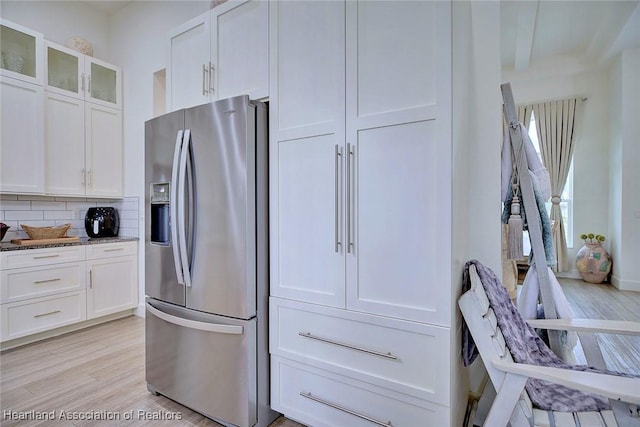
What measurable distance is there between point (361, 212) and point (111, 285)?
318 cm

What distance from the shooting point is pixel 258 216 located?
1756mm

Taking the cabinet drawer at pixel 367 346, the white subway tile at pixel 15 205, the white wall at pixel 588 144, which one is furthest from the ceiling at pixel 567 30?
the white subway tile at pixel 15 205

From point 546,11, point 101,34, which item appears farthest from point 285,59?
point 546,11

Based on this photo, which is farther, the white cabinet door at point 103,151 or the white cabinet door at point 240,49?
the white cabinet door at point 103,151

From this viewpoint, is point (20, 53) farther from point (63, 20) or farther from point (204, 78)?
point (204, 78)

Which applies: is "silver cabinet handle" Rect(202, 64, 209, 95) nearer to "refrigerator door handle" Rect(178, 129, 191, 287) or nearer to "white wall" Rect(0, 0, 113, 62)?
"refrigerator door handle" Rect(178, 129, 191, 287)

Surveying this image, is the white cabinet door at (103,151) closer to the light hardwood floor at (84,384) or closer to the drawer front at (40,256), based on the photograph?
the drawer front at (40,256)

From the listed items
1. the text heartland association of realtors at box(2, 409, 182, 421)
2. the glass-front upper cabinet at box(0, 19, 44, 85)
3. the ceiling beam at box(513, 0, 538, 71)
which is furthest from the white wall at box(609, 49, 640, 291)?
the glass-front upper cabinet at box(0, 19, 44, 85)

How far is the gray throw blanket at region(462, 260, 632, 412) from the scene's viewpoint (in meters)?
1.29

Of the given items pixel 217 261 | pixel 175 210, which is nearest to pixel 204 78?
pixel 175 210

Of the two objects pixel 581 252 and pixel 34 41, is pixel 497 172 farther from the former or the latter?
pixel 581 252

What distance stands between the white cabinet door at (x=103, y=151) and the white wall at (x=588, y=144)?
6.38 m

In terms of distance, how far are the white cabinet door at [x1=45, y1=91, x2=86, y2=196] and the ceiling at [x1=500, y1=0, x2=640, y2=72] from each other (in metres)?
4.83

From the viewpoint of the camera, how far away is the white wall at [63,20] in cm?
322
